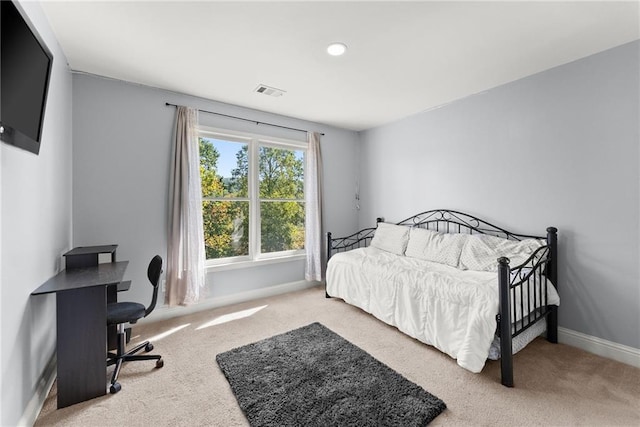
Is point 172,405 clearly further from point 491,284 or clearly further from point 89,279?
point 491,284

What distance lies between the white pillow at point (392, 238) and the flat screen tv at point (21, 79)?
3410 mm

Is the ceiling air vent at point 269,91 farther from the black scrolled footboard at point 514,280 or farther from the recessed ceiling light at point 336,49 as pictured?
the black scrolled footboard at point 514,280

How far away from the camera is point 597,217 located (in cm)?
228

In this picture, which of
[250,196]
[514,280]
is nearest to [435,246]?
[514,280]

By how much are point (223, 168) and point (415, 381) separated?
3.05m

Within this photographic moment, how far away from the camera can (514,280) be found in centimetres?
211

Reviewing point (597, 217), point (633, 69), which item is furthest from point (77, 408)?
point (633, 69)

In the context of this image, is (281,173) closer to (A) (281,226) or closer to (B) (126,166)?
(A) (281,226)

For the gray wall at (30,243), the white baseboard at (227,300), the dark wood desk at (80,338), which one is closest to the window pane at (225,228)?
the white baseboard at (227,300)

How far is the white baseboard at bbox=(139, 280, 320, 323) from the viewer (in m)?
3.02

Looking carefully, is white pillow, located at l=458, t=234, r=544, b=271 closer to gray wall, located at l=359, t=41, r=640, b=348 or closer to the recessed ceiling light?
A: gray wall, located at l=359, t=41, r=640, b=348

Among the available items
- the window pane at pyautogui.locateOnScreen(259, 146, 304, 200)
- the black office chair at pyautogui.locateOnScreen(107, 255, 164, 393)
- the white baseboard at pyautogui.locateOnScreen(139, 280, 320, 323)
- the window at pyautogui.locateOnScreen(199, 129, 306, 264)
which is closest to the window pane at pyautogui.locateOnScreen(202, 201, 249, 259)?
the window at pyautogui.locateOnScreen(199, 129, 306, 264)

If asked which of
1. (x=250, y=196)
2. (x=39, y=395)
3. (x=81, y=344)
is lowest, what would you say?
(x=39, y=395)

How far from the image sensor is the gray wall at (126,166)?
265cm
